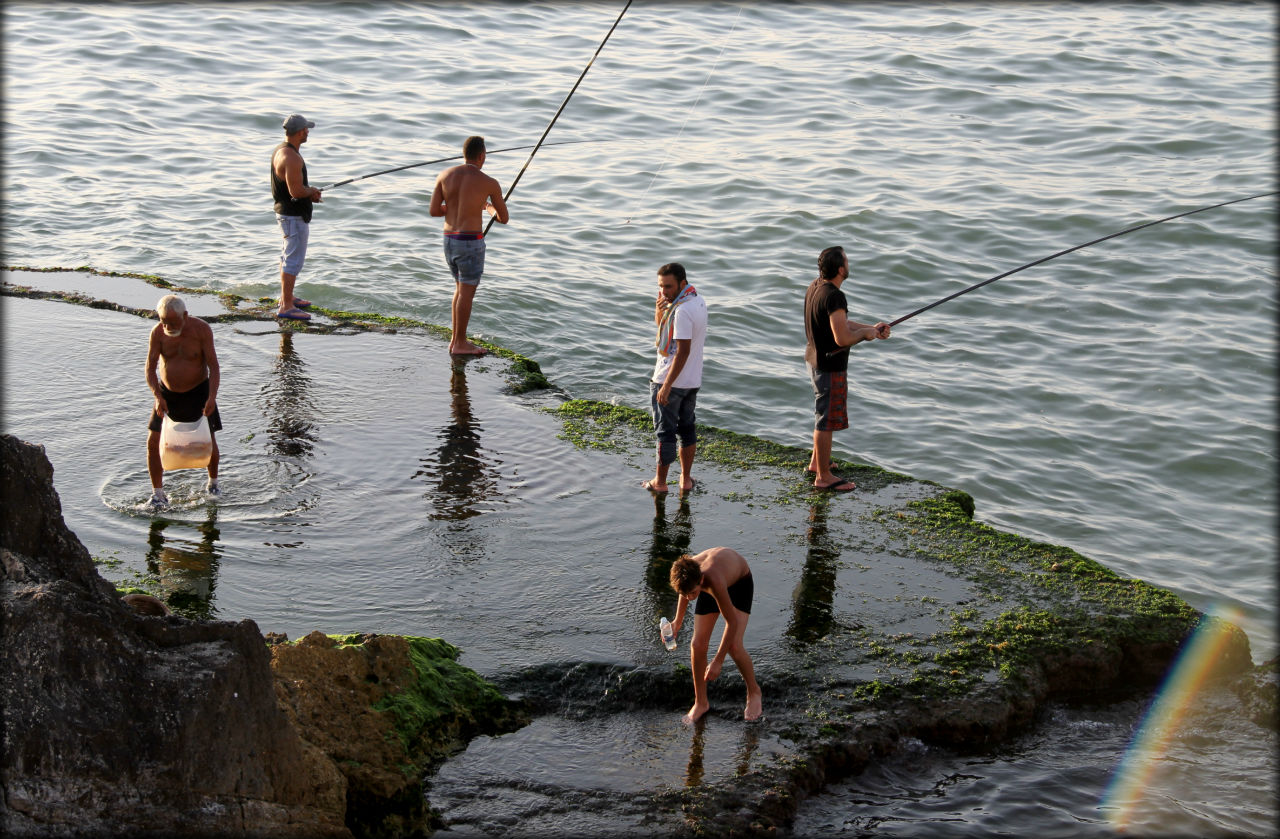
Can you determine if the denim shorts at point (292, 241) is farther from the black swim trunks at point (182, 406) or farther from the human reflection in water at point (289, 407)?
the black swim trunks at point (182, 406)

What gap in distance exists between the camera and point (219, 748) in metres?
4.33

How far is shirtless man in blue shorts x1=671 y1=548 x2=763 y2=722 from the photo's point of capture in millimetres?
5828

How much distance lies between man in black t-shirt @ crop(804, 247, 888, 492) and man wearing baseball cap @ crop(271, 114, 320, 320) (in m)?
5.45

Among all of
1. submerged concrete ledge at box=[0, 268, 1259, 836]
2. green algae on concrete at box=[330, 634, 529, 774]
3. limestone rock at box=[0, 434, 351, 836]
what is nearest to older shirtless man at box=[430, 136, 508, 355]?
submerged concrete ledge at box=[0, 268, 1259, 836]

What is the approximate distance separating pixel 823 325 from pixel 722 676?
10.7 feet

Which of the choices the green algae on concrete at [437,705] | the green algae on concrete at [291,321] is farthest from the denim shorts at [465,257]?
the green algae on concrete at [437,705]

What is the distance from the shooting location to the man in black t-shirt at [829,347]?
8.44 metres

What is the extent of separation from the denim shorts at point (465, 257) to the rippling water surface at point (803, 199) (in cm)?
148

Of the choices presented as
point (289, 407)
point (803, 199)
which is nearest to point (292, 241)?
point (289, 407)

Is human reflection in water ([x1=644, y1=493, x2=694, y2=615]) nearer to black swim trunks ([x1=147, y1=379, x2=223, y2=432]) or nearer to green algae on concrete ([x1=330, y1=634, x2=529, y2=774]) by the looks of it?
green algae on concrete ([x1=330, y1=634, x2=529, y2=774])

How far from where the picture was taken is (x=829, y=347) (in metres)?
8.62

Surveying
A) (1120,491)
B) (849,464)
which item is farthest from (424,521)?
(1120,491)

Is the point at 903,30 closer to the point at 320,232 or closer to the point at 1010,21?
the point at 1010,21

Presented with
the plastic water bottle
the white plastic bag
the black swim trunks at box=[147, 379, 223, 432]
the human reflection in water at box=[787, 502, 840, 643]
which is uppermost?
the black swim trunks at box=[147, 379, 223, 432]
